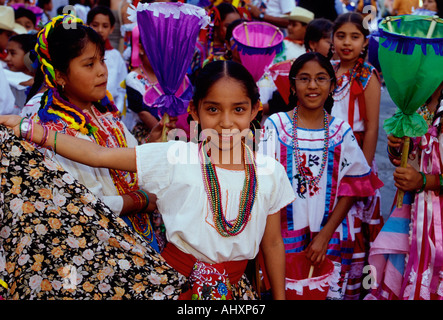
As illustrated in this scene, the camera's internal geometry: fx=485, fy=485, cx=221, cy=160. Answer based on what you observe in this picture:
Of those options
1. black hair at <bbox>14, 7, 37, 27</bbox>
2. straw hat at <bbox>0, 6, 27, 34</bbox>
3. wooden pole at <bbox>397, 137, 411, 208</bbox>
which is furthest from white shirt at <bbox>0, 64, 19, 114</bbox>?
black hair at <bbox>14, 7, 37, 27</bbox>

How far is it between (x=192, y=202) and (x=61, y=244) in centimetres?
53

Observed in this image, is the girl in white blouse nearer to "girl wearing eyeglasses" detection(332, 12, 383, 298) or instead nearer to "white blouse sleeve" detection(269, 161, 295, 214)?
"white blouse sleeve" detection(269, 161, 295, 214)

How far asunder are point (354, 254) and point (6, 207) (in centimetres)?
231

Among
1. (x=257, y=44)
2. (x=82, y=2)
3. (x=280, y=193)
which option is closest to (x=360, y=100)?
(x=257, y=44)

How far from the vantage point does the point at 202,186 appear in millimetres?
1967

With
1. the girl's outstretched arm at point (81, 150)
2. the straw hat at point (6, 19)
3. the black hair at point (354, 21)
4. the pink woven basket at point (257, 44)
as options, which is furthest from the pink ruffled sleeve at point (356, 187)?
the straw hat at point (6, 19)

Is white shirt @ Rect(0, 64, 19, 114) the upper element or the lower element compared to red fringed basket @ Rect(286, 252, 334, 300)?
upper

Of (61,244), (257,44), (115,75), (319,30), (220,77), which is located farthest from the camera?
(115,75)

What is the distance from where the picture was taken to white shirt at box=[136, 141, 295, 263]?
194cm

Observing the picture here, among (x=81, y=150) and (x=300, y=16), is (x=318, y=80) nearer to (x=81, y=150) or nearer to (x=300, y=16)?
(x=81, y=150)

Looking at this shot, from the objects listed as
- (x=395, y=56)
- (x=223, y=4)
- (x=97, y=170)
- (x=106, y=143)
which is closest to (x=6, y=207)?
(x=97, y=170)

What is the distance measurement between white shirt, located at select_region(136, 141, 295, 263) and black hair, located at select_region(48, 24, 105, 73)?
27.0 inches

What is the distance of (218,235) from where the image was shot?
76.9 inches

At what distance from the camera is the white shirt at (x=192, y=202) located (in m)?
1.94
